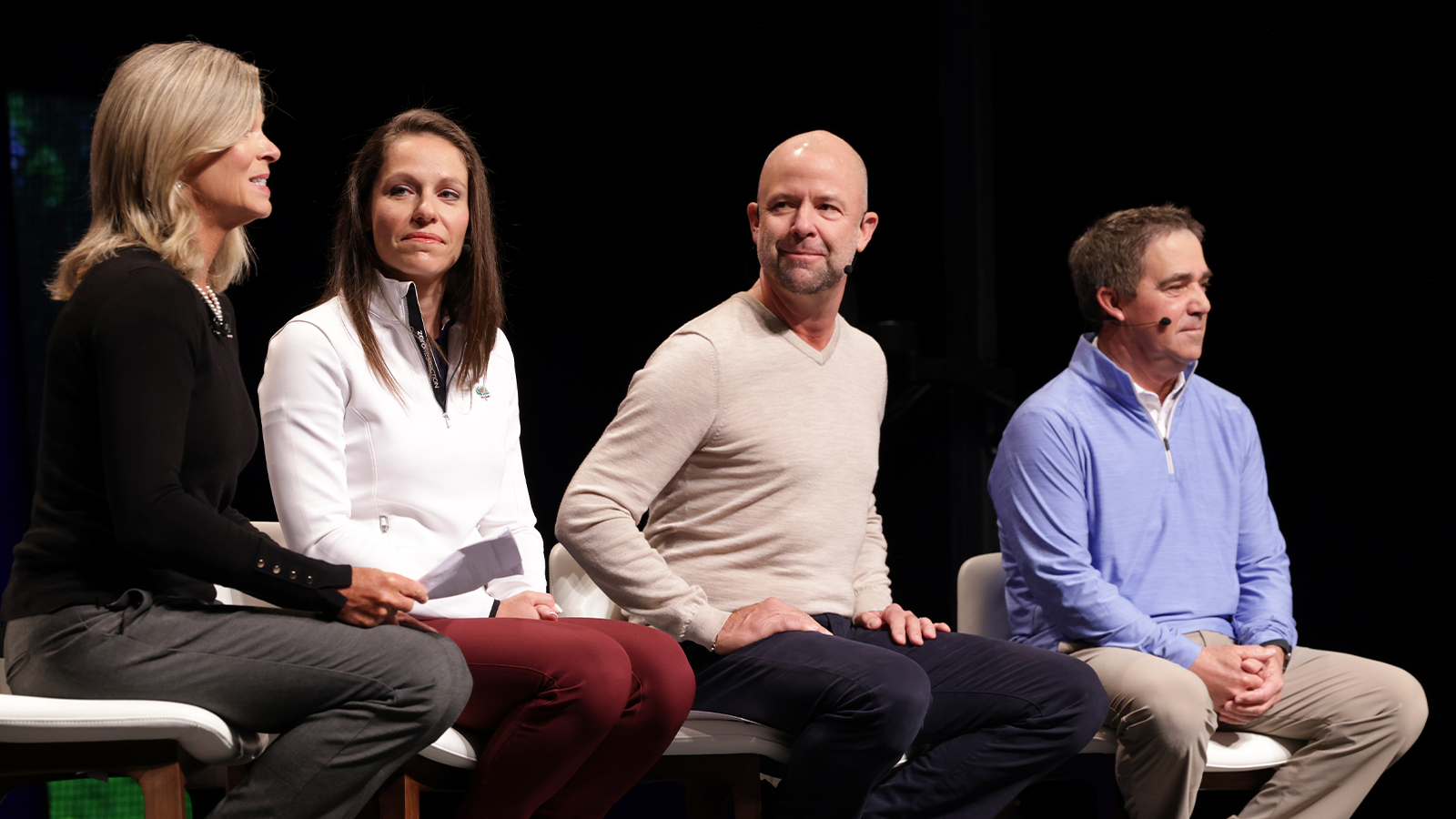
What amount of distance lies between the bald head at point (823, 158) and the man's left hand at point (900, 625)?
739 millimetres

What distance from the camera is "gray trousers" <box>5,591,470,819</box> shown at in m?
1.52

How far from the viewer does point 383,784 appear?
1.74 meters

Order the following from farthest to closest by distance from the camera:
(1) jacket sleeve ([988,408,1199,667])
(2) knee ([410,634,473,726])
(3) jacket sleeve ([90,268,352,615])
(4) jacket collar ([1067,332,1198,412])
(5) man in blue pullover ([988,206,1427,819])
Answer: (4) jacket collar ([1067,332,1198,412])
(1) jacket sleeve ([988,408,1199,667])
(5) man in blue pullover ([988,206,1427,819])
(2) knee ([410,634,473,726])
(3) jacket sleeve ([90,268,352,615])

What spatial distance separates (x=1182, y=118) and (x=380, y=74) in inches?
79.0

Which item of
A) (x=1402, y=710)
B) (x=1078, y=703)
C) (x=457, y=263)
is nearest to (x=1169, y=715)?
(x=1078, y=703)

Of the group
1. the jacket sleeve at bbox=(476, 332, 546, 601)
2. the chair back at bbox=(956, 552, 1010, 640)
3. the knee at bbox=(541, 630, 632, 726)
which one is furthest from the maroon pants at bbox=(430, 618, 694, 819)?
the chair back at bbox=(956, 552, 1010, 640)

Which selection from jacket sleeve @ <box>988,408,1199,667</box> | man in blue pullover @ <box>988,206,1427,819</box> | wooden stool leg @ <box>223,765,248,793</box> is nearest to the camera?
wooden stool leg @ <box>223,765,248,793</box>

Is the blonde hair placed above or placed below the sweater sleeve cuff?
above

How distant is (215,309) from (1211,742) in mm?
1796

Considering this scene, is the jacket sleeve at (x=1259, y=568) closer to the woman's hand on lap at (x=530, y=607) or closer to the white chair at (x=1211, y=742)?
the white chair at (x=1211, y=742)

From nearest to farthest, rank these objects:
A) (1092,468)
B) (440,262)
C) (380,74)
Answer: (440,262)
(1092,468)
(380,74)

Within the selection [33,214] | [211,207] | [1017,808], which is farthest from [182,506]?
[1017,808]

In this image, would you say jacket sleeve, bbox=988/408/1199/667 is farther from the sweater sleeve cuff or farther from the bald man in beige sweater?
the sweater sleeve cuff

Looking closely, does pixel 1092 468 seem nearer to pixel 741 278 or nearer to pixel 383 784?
pixel 741 278
